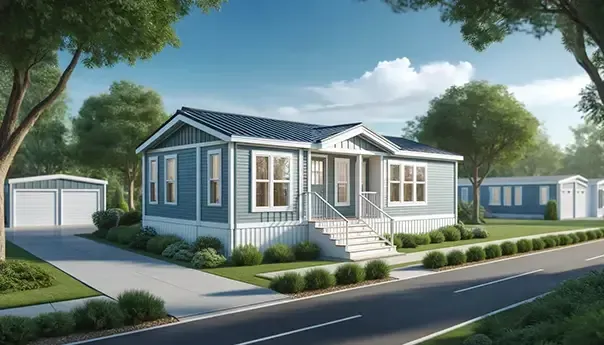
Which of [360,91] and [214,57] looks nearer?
[214,57]

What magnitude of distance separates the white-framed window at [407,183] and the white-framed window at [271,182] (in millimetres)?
5702

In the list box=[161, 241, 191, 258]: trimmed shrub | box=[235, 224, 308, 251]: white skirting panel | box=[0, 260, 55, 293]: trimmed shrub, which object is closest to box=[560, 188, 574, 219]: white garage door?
box=[235, 224, 308, 251]: white skirting panel

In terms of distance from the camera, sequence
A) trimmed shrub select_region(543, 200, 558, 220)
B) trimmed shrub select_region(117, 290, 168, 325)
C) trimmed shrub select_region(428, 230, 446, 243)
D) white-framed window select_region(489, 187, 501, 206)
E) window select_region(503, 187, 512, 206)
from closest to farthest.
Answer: trimmed shrub select_region(117, 290, 168, 325) < trimmed shrub select_region(428, 230, 446, 243) < trimmed shrub select_region(543, 200, 558, 220) < window select_region(503, 187, 512, 206) < white-framed window select_region(489, 187, 501, 206)

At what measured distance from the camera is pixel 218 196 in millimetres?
15766

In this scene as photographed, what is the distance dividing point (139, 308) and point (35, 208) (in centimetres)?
2384

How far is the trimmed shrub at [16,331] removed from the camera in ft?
23.4

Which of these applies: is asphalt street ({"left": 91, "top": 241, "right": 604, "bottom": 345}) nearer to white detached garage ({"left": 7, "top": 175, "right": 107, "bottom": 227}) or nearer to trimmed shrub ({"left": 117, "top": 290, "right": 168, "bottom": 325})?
trimmed shrub ({"left": 117, "top": 290, "right": 168, "bottom": 325})

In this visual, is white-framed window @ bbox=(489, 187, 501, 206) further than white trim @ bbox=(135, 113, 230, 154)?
Yes

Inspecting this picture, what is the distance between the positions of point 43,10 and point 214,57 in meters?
12.5

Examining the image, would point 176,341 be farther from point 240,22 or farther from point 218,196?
point 240,22

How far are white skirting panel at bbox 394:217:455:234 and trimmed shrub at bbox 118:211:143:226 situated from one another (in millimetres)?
11868

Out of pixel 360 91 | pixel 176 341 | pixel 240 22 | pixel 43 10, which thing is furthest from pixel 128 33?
pixel 360 91

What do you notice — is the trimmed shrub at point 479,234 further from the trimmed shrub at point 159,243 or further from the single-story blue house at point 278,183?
the trimmed shrub at point 159,243

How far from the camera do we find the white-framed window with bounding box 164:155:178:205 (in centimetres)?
1831
